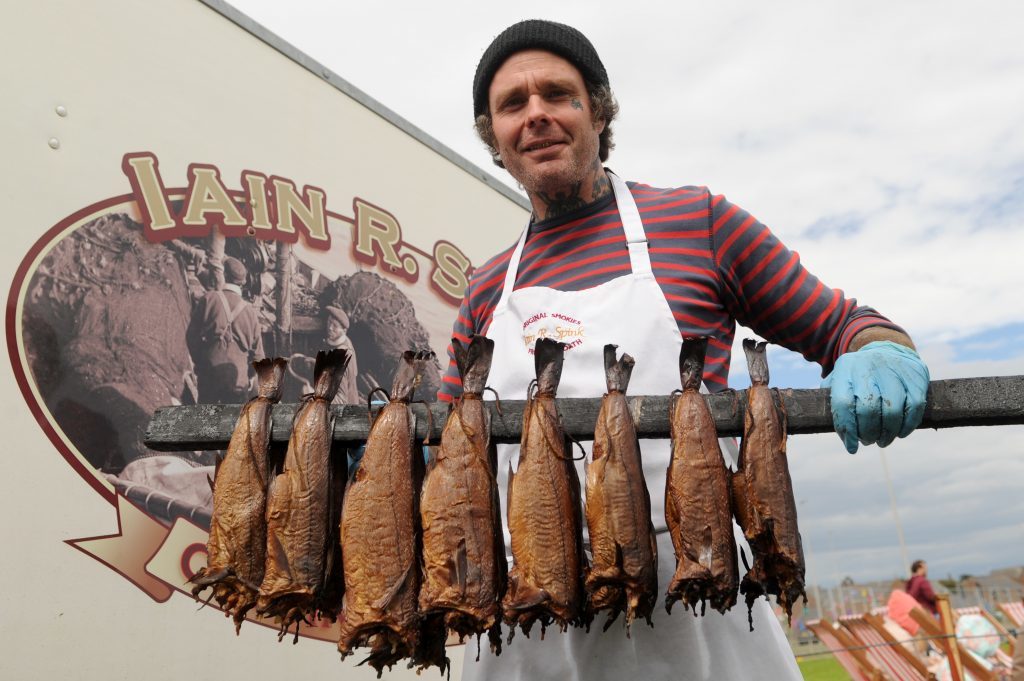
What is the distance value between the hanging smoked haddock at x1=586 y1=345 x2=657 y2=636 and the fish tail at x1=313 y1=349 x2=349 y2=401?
2.08 feet

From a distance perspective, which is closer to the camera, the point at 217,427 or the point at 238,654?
the point at 217,427

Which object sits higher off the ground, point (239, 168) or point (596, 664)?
point (239, 168)

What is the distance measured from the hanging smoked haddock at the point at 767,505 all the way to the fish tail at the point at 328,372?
96 centimetres

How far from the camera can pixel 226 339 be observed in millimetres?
3811

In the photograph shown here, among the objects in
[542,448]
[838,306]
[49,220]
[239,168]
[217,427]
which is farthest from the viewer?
[239,168]

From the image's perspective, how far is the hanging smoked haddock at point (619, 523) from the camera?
4.83ft

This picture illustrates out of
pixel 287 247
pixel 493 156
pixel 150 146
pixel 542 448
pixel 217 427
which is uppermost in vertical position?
pixel 150 146

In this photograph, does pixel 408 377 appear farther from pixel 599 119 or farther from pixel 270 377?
pixel 599 119

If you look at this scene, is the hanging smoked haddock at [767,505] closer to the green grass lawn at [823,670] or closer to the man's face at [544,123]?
the man's face at [544,123]

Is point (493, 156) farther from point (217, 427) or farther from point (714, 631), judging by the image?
point (714, 631)

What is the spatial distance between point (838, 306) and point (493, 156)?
145 cm

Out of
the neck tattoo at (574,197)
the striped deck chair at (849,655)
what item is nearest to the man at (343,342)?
the neck tattoo at (574,197)

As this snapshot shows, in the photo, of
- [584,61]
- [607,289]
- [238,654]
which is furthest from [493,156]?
[238,654]

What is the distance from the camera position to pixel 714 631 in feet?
5.97
